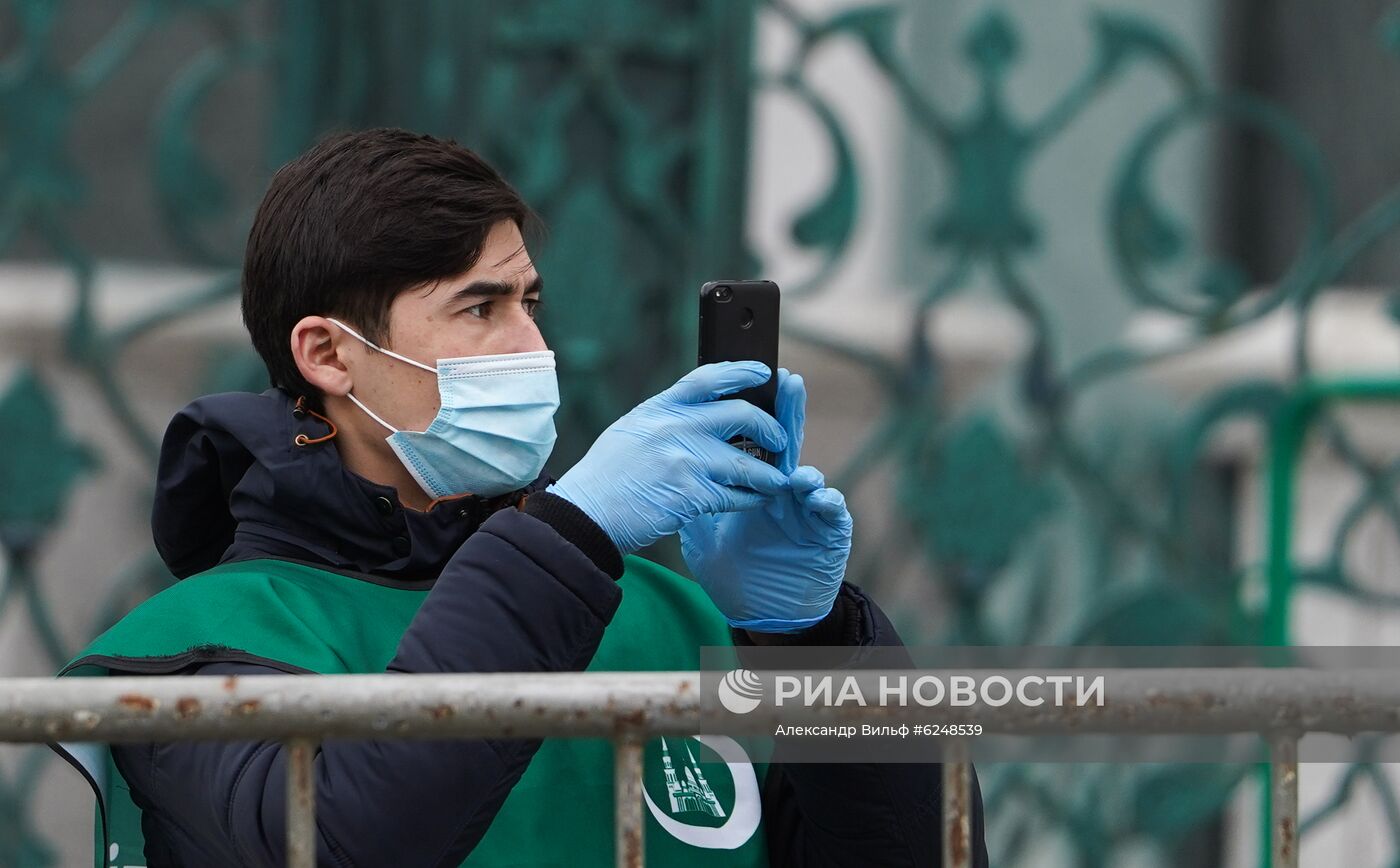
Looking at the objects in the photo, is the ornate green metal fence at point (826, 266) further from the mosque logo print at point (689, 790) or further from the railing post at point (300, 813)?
the railing post at point (300, 813)

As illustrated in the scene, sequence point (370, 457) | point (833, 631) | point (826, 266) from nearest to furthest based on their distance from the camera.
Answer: point (833, 631) → point (370, 457) → point (826, 266)

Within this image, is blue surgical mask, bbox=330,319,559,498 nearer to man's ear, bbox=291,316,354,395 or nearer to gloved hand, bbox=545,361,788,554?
man's ear, bbox=291,316,354,395

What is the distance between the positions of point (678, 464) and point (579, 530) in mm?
159

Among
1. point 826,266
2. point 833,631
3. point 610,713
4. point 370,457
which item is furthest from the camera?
point 826,266

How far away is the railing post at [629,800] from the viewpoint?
4.47ft

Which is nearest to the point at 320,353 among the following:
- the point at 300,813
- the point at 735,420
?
the point at 735,420

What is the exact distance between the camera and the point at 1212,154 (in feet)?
14.8

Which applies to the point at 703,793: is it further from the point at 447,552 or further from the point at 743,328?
the point at 743,328

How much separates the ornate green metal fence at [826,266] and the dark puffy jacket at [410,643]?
177 cm

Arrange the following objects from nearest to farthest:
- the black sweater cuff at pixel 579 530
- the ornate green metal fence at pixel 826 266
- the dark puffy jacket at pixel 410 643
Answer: the dark puffy jacket at pixel 410 643 → the black sweater cuff at pixel 579 530 → the ornate green metal fence at pixel 826 266

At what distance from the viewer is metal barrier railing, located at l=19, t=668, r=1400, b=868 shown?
1.30m

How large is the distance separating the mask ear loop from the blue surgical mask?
0.04 meters

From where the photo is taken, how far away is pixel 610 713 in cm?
135

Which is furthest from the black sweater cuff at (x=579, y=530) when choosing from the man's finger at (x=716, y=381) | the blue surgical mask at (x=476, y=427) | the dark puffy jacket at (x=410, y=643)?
the blue surgical mask at (x=476, y=427)
